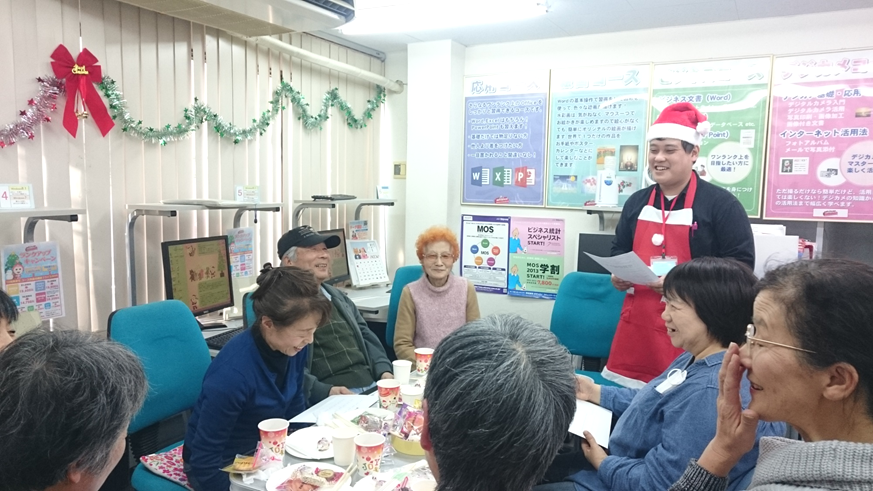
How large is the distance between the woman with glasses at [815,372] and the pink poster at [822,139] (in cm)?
271

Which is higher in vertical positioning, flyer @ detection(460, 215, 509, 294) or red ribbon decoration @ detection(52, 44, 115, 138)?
red ribbon decoration @ detection(52, 44, 115, 138)

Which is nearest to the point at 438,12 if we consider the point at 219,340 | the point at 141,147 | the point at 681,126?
the point at 681,126

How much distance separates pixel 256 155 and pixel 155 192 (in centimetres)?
72

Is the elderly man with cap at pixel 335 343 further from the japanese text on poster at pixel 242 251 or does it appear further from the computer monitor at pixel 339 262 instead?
the computer monitor at pixel 339 262

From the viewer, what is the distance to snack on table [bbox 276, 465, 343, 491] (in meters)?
1.31

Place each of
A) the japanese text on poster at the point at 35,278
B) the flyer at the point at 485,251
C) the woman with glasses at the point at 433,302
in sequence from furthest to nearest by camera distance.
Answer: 1. the flyer at the point at 485,251
2. the woman with glasses at the point at 433,302
3. the japanese text on poster at the point at 35,278

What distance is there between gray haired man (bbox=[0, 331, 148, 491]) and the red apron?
6.71ft

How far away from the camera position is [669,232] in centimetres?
244

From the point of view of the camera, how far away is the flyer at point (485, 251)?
164 inches

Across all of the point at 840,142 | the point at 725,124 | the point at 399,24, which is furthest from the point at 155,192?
the point at 840,142

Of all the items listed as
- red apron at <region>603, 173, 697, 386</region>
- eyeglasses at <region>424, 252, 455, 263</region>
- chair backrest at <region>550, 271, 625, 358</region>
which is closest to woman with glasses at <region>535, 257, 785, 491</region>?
red apron at <region>603, 173, 697, 386</region>

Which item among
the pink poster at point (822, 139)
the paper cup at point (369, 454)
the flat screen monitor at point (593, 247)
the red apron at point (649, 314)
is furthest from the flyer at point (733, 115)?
the paper cup at point (369, 454)

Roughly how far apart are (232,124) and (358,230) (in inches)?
51.0

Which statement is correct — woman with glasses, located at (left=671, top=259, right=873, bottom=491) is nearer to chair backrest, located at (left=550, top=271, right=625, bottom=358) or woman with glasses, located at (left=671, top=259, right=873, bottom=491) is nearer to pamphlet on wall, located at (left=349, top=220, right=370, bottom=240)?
chair backrest, located at (left=550, top=271, right=625, bottom=358)
